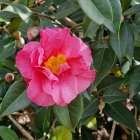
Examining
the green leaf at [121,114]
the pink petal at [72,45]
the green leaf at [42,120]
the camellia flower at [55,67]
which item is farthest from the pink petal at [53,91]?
the green leaf at [121,114]

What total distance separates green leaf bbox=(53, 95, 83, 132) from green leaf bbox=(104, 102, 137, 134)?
1.12 ft

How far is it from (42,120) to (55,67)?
38 cm

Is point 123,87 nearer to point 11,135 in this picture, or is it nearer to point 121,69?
point 121,69

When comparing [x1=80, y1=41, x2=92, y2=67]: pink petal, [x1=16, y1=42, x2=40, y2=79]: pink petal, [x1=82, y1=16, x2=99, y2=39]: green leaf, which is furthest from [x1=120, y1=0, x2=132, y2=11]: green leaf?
[x1=16, y1=42, x2=40, y2=79]: pink petal

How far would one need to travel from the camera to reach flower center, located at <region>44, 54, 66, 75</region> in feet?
3.73

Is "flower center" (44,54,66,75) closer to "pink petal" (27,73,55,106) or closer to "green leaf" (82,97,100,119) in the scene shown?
"pink petal" (27,73,55,106)

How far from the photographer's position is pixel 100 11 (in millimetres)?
990

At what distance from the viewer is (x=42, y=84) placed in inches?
42.8

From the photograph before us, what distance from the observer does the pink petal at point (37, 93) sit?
3.52 feet

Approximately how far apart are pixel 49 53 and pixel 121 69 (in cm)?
44

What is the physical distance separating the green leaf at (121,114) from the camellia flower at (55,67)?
413 mm

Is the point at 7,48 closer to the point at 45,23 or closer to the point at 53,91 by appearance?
the point at 45,23

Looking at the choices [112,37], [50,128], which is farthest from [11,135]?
[112,37]

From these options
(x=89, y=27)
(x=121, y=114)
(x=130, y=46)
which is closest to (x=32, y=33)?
(x=89, y=27)
